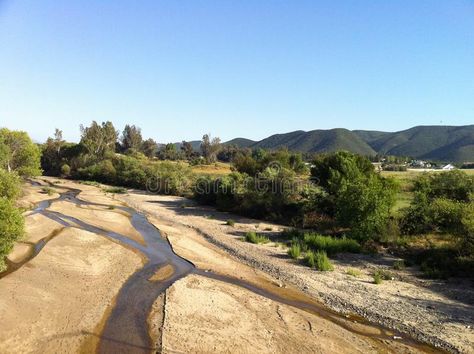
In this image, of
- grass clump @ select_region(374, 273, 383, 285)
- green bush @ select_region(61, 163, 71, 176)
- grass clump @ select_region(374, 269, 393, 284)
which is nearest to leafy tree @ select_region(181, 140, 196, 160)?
green bush @ select_region(61, 163, 71, 176)

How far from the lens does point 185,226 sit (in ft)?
106

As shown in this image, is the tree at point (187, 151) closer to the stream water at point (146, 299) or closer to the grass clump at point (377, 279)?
the stream water at point (146, 299)

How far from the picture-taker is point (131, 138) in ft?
404

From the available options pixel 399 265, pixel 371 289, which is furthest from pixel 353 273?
pixel 399 265

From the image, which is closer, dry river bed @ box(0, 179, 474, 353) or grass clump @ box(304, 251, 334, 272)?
dry river bed @ box(0, 179, 474, 353)

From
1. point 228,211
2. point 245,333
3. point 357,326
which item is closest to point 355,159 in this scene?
point 228,211

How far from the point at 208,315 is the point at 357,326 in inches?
219

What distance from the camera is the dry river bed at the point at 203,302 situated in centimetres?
1223

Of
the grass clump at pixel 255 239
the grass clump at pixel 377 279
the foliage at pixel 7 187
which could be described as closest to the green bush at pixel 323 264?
the grass clump at pixel 377 279

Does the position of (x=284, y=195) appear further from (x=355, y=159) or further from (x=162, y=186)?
(x=162, y=186)

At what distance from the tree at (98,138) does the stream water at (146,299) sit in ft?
214

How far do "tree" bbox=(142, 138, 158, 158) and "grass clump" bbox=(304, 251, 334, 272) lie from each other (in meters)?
109

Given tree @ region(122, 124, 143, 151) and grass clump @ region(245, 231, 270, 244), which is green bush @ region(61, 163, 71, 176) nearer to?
tree @ region(122, 124, 143, 151)

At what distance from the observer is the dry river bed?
12227 mm
